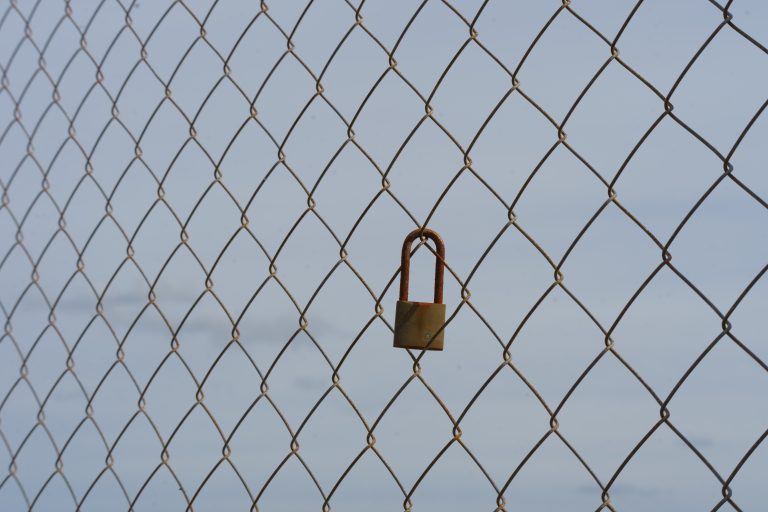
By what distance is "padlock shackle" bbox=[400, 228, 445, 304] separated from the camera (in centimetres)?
182

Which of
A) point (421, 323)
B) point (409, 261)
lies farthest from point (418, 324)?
point (409, 261)

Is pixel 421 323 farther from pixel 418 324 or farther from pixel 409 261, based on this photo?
pixel 409 261

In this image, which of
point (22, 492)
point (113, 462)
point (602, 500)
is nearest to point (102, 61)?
point (113, 462)

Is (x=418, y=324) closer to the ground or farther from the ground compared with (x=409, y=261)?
closer to the ground

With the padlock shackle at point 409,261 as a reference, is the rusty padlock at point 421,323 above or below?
below

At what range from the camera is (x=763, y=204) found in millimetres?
1479

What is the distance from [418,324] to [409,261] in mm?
114

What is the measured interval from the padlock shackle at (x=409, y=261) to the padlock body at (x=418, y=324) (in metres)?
0.02

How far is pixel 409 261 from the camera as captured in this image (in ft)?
6.05

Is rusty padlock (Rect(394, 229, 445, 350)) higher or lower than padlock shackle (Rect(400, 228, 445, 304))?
lower

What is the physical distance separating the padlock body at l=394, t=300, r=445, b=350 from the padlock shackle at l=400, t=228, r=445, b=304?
22 millimetres

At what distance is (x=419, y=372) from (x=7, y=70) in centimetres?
186

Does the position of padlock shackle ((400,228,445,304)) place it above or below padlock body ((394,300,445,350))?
above

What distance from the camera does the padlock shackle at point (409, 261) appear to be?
1.82 meters
